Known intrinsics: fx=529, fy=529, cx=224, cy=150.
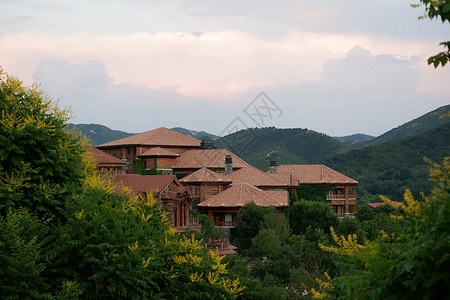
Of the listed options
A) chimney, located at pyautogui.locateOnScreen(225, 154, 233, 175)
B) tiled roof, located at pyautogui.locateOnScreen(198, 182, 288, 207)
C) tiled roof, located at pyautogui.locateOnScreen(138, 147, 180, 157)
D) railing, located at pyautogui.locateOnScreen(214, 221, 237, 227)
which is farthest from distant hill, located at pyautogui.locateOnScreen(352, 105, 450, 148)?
railing, located at pyautogui.locateOnScreen(214, 221, 237, 227)

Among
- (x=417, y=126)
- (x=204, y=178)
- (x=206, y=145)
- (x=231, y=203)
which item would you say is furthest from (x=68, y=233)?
(x=417, y=126)

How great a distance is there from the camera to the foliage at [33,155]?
72.9 ft

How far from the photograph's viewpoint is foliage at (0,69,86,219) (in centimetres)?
2222

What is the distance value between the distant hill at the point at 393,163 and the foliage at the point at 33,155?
9204 centimetres

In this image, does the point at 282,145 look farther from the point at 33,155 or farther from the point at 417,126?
the point at 33,155

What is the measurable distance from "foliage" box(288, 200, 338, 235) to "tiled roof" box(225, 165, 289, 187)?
9.19m

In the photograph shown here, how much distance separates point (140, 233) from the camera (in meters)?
21.3

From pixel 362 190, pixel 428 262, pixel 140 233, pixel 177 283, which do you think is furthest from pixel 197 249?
pixel 362 190

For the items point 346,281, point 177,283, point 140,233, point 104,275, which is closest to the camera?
point 346,281

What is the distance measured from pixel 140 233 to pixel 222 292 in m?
5.26

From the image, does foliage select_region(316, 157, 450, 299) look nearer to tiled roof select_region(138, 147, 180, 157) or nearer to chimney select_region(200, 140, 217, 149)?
tiled roof select_region(138, 147, 180, 157)

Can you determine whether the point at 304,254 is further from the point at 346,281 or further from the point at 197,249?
the point at 346,281

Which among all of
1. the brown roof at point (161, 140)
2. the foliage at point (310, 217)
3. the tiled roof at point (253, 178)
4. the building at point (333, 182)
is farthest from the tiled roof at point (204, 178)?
the building at point (333, 182)

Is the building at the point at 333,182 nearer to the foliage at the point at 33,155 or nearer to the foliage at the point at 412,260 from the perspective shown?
the foliage at the point at 33,155
